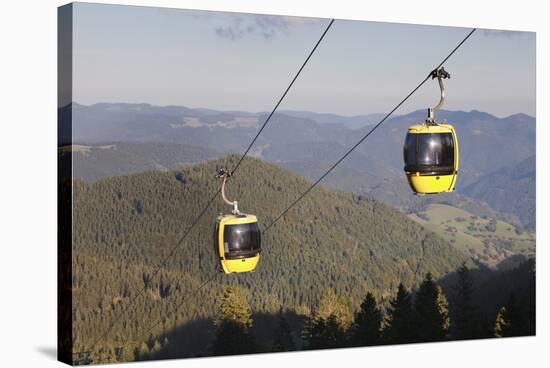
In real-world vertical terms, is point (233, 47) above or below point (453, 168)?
above

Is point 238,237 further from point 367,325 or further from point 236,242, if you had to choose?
point 367,325

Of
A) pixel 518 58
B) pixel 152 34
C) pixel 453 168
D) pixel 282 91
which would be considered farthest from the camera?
pixel 518 58

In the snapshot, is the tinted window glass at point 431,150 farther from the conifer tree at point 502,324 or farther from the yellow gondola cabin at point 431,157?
the conifer tree at point 502,324

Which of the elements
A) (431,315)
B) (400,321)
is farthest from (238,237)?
(431,315)

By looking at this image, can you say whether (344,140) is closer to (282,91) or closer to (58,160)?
(282,91)

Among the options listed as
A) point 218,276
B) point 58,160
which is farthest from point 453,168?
point 218,276

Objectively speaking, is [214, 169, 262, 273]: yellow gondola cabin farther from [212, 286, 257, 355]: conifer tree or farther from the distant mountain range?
[212, 286, 257, 355]: conifer tree

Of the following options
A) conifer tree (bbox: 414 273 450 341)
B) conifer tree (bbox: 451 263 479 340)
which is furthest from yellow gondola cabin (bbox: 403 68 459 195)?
conifer tree (bbox: 451 263 479 340)
